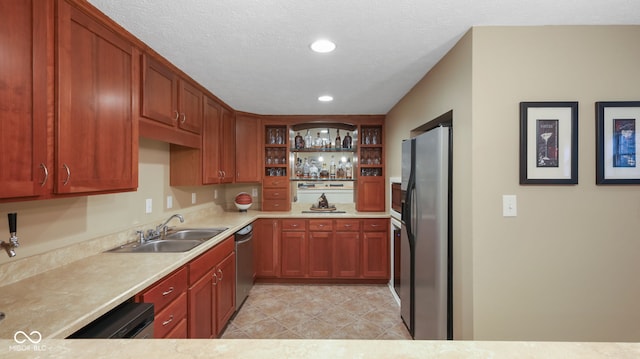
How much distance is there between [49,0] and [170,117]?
1.06m

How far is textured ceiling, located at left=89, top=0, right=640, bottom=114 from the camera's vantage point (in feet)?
4.78

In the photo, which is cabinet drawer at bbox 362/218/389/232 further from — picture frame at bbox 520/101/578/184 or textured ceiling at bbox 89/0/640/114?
Result: picture frame at bbox 520/101/578/184

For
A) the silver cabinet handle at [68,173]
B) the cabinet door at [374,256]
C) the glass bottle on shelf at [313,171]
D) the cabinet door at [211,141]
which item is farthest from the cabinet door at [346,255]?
the silver cabinet handle at [68,173]

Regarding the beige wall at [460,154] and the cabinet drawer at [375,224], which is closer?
the beige wall at [460,154]

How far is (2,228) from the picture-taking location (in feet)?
4.56

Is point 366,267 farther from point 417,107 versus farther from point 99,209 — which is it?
point 99,209

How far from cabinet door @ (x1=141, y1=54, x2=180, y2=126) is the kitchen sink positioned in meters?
0.94

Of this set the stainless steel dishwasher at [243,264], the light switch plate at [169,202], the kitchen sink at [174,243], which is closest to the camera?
the kitchen sink at [174,243]

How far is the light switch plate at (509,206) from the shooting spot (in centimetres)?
166

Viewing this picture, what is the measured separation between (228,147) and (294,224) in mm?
1300

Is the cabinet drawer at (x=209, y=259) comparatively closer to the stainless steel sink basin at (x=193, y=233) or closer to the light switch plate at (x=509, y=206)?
the stainless steel sink basin at (x=193, y=233)

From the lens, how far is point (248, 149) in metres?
4.04

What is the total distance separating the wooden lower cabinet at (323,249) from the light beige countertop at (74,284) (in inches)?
67.1

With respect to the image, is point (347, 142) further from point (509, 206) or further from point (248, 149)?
point (509, 206)
